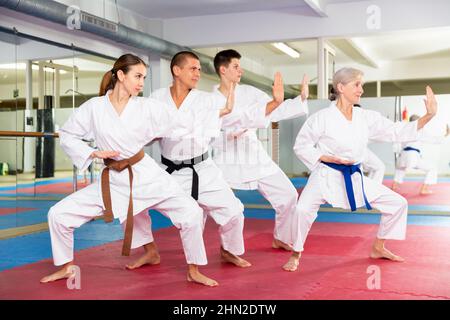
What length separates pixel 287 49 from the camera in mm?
9641

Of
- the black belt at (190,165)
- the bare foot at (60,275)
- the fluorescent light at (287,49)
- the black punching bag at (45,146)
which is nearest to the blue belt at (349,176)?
the black belt at (190,165)

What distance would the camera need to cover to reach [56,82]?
21.8 ft

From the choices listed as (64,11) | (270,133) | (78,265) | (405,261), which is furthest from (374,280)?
(270,133)

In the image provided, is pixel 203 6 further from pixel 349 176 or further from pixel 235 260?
pixel 235 260

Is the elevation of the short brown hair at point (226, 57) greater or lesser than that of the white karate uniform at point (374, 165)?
greater

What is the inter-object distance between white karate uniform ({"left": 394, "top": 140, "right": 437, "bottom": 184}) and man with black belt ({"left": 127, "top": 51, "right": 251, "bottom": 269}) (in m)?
3.91

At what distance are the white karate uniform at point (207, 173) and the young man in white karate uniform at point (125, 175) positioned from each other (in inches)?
10.2

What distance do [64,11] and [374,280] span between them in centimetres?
418

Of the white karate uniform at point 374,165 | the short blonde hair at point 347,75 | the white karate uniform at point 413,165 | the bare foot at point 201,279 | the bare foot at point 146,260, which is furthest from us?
the white karate uniform at point 374,165

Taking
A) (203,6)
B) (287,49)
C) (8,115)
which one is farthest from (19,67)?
(287,49)

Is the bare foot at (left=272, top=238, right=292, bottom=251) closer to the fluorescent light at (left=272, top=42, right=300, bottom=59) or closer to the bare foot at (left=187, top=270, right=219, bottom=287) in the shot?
the bare foot at (left=187, top=270, right=219, bottom=287)

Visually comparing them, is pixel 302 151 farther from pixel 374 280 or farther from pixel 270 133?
pixel 270 133

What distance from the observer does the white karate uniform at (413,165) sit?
270 inches

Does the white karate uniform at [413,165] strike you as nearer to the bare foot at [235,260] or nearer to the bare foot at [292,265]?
the bare foot at [292,265]
